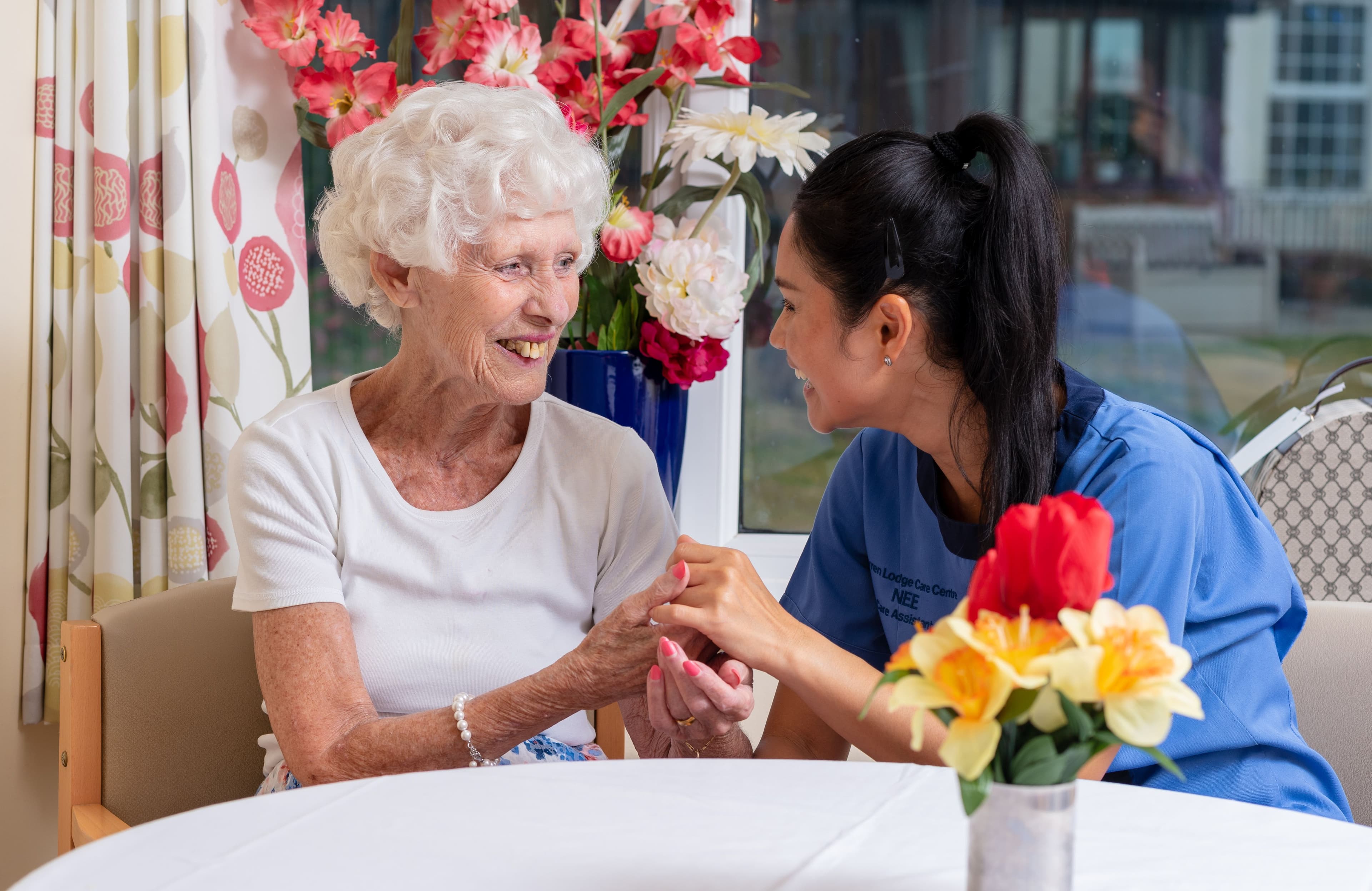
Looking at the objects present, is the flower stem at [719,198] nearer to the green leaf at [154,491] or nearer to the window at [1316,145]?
the green leaf at [154,491]

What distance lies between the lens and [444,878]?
2.70 ft

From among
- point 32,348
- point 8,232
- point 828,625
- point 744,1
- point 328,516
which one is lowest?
point 828,625

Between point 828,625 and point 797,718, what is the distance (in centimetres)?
13

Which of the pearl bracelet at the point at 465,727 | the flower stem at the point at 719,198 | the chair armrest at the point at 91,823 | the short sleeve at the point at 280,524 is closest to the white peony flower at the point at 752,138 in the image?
the flower stem at the point at 719,198

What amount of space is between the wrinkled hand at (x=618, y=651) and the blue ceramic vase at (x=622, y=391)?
0.61m

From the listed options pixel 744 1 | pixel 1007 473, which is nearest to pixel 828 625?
pixel 1007 473

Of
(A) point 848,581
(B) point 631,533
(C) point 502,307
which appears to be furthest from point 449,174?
(A) point 848,581

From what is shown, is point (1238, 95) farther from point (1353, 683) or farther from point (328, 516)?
point (328, 516)

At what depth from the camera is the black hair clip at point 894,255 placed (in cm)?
135

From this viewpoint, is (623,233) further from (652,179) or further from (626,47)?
(626,47)

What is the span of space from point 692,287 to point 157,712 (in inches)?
39.1

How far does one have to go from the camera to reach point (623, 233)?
1.94m

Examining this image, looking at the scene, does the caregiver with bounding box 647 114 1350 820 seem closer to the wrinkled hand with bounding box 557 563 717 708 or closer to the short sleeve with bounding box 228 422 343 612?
the wrinkled hand with bounding box 557 563 717 708

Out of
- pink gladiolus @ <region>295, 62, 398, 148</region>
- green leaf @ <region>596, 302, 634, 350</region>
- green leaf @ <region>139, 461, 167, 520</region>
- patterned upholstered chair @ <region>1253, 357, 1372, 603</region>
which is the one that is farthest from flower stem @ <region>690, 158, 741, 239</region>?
patterned upholstered chair @ <region>1253, 357, 1372, 603</region>
